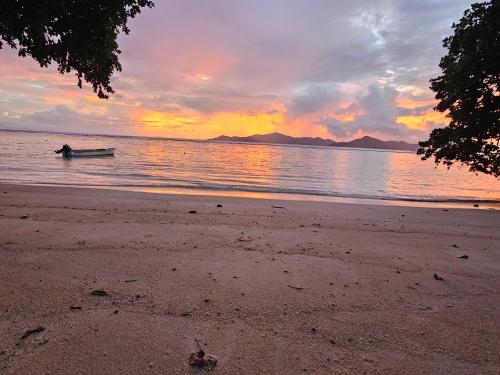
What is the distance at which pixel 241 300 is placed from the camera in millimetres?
4086

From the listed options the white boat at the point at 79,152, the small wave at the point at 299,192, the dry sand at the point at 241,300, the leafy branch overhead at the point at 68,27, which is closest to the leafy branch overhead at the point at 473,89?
the small wave at the point at 299,192

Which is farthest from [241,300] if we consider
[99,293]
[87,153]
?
[87,153]

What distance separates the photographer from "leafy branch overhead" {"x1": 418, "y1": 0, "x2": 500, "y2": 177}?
14.7 m

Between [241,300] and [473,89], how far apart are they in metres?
16.5

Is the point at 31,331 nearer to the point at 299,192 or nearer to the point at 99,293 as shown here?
the point at 99,293

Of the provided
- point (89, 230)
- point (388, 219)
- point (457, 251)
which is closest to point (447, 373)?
point (457, 251)

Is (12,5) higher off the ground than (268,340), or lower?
higher

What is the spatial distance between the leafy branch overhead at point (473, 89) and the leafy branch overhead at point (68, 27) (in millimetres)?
14135

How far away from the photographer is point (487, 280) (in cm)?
520

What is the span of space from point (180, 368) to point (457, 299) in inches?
146

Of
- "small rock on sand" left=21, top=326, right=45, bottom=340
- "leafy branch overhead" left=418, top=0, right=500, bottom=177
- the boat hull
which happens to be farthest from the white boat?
"small rock on sand" left=21, top=326, right=45, bottom=340

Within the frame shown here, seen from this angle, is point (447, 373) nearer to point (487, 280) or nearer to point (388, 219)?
point (487, 280)

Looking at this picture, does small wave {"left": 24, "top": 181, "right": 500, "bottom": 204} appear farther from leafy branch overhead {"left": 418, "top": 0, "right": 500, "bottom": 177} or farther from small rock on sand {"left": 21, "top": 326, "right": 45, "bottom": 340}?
small rock on sand {"left": 21, "top": 326, "right": 45, "bottom": 340}

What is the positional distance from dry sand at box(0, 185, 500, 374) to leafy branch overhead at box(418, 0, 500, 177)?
34.8 ft
